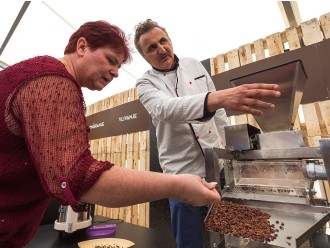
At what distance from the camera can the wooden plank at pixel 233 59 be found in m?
2.52

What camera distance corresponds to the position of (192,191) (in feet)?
2.34

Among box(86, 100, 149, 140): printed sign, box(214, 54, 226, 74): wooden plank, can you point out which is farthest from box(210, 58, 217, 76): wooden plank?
box(86, 100, 149, 140): printed sign

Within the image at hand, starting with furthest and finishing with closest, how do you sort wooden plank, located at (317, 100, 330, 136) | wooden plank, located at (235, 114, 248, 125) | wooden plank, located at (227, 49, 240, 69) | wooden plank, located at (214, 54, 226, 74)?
wooden plank, located at (214, 54, 226, 74)
wooden plank, located at (227, 49, 240, 69)
wooden plank, located at (235, 114, 248, 125)
wooden plank, located at (317, 100, 330, 136)

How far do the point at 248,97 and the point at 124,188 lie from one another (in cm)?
72

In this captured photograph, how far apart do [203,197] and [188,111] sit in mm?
523

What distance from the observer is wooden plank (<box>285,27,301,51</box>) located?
216 centimetres

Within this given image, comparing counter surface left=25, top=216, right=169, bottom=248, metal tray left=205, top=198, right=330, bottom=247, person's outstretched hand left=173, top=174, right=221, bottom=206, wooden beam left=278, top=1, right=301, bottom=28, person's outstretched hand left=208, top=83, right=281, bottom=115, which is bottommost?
counter surface left=25, top=216, right=169, bottom=248

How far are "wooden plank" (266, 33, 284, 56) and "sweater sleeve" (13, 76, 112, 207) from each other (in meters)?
2.31

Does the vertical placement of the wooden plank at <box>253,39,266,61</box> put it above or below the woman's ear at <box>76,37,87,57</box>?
above

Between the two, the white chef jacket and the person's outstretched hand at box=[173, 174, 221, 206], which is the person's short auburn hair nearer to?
the white chef jacket

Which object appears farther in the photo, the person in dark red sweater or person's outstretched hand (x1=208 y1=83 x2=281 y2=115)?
person's outstretched hand (x1=208 y1=83 x2=281 y2=115)

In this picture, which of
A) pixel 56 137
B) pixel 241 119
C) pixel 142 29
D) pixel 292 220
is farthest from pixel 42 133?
pixel 241 119

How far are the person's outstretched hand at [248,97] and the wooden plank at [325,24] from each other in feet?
5.05

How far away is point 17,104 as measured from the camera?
0.59 metres
